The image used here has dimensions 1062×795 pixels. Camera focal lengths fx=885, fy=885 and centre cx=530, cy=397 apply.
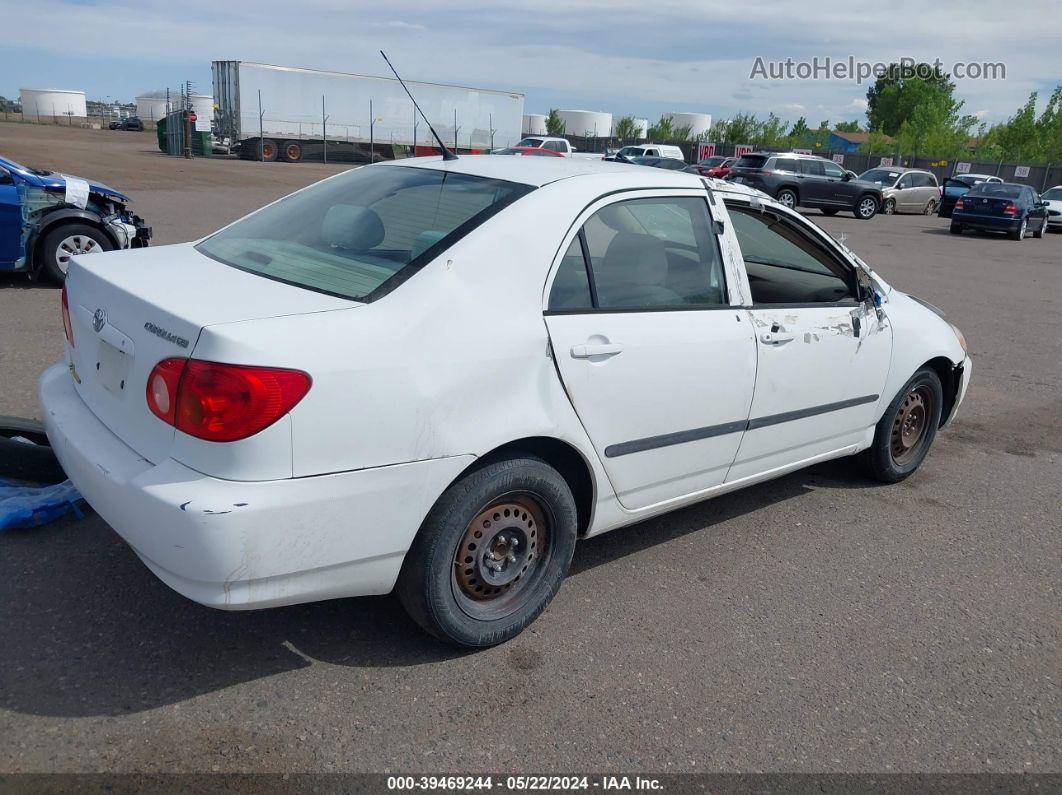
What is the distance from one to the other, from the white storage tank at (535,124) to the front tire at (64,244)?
74.2 metres

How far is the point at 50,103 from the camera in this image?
272 feet

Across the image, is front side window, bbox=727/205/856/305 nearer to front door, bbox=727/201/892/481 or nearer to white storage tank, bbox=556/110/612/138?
front door, bbox=727/201/892/481

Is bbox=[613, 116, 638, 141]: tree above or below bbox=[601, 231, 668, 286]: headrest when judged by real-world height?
above

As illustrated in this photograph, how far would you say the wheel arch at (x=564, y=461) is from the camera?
9.96 feet

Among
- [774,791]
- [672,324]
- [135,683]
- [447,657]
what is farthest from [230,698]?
[672,324]

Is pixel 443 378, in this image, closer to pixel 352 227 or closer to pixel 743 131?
pixel 352 227

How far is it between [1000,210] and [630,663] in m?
24.6

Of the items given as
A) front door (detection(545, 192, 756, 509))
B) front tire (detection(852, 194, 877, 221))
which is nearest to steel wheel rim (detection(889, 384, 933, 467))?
front door (detection(545, 192, 756, 509))

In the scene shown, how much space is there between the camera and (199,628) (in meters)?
3.20

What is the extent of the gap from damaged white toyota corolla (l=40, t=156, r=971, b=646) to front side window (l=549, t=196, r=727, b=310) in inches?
0.4

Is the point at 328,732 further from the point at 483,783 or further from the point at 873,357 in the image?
the point at 873,357

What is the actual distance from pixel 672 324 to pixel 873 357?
151 centimetres

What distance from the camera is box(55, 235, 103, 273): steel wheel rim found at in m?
8.72

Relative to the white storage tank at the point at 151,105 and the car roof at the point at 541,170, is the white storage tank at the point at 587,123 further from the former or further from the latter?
the car roof at the point at 541,170
